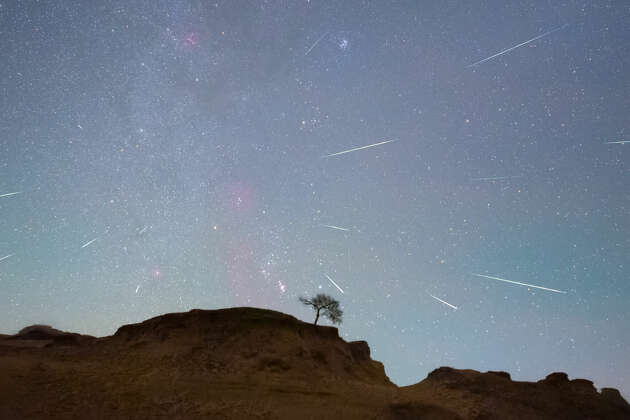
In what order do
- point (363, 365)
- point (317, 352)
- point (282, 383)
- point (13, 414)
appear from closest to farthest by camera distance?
point (13, 414)
point (282, 383)
point (317, 352)
point (363, 365)

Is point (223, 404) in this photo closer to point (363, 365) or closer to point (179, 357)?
point (179, 357)

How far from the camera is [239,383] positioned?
23.1 m

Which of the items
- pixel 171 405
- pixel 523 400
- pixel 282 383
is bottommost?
pixel 171 405

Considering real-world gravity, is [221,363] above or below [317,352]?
below

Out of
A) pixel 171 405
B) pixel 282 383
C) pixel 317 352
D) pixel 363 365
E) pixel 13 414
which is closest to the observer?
pixel 13 414

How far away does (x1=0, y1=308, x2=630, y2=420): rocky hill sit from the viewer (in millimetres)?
20141

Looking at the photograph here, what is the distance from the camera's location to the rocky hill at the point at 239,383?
20141 millimetres

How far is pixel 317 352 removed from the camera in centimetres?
3050

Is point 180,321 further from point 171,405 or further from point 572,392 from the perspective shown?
point 572,392

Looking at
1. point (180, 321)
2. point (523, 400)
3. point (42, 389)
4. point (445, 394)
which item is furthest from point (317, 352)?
point (42, 389)

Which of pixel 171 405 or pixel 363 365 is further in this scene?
pixel 363 365

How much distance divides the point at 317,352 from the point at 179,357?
39.7 feet

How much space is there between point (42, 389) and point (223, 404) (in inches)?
464

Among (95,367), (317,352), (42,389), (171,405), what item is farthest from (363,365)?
(42,389)
